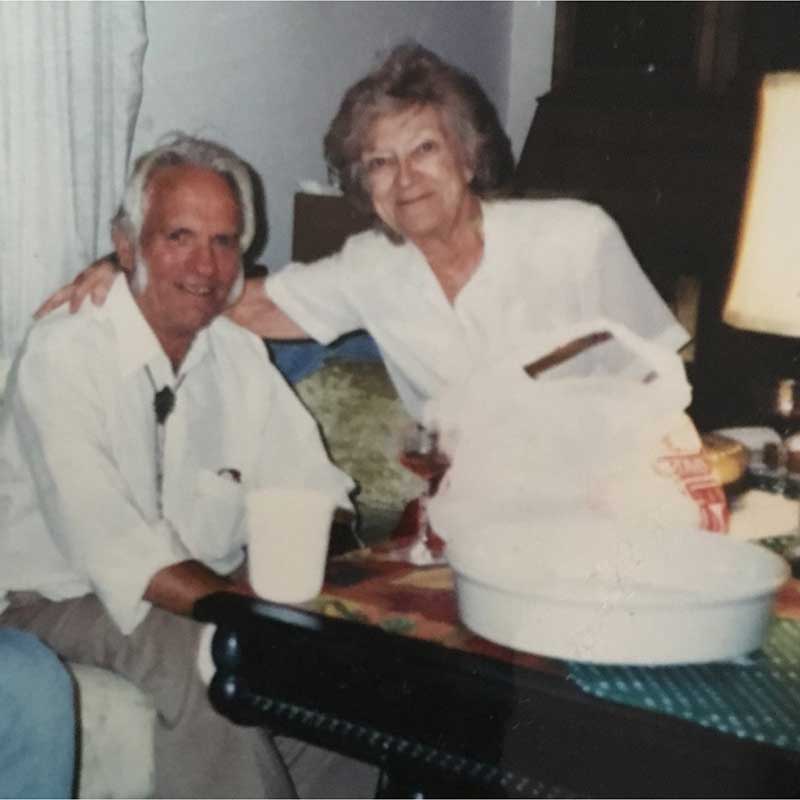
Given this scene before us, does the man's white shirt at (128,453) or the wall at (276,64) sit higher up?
the wall at (276,64)

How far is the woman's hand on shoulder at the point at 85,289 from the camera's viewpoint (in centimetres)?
104

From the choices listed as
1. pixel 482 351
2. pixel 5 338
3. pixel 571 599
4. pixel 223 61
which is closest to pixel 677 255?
pixel 482 351

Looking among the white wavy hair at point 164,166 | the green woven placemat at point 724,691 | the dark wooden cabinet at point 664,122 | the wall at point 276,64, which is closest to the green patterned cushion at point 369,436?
the wall at point 276,64

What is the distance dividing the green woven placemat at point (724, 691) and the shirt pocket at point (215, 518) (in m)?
0.56

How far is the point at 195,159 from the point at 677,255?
884 mm

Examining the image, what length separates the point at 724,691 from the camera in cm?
59

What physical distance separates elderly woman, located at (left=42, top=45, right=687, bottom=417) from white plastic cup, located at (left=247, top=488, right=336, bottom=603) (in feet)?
1.54

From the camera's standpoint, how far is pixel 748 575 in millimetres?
681

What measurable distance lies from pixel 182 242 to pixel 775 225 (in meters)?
0.54

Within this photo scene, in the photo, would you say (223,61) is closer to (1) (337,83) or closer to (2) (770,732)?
(1) (337,83)

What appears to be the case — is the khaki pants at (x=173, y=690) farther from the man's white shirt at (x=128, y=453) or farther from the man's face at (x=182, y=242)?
the man's face at (x=182, y=242)

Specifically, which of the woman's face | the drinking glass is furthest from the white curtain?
the drinking glass

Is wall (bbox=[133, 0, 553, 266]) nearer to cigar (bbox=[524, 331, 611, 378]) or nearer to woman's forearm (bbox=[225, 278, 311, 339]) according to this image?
woman's forearm (bbox=[225, 278, 311, 339])

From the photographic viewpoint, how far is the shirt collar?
104cm
